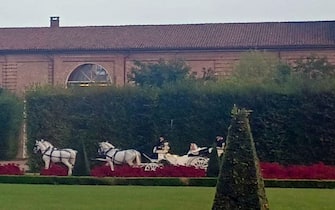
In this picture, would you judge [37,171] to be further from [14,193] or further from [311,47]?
[311,47]

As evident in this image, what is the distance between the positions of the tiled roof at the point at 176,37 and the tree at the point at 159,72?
3.32m

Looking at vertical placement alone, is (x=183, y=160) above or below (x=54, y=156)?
below

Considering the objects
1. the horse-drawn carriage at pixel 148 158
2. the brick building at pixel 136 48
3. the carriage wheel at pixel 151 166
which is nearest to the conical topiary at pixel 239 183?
the carriage wheel at pixel 151 166

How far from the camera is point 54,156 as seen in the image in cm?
2616

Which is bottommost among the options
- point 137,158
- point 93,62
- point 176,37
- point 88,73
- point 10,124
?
point 137,158

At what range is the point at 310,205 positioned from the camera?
15.6 metres

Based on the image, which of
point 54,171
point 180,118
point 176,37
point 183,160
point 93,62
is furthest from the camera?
point 176,37

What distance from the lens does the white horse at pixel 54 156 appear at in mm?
25875

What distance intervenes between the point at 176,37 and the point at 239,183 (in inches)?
1389

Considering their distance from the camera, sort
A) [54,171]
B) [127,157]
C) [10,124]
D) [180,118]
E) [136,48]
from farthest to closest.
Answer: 1. [136,48]
2. [10,124]
3. [180,118]
4. [127,157]
5. [54,171]

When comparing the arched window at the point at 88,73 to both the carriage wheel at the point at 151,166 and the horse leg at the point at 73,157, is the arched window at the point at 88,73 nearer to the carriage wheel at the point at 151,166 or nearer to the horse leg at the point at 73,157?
the horse leg at the point at 73,157

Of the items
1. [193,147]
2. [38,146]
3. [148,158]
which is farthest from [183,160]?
[38,146]

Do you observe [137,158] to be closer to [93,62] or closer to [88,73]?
[93,62]

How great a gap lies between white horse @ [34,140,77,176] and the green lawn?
499 cm
